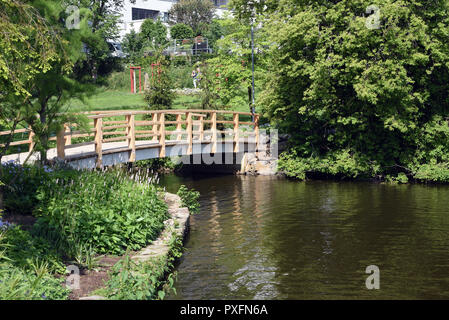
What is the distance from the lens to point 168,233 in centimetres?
1127

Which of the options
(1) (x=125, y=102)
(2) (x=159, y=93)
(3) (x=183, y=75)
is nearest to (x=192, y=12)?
(3) (x=183, y=75)

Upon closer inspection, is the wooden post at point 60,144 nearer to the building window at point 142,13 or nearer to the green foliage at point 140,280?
the green foliage at point 140,280

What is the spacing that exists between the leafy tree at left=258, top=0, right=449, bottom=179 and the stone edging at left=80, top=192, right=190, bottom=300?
9403 millimetres

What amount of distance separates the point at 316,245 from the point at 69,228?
5.39 metres

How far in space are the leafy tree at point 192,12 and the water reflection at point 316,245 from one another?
1623 inches

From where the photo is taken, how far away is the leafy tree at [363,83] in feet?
66.6

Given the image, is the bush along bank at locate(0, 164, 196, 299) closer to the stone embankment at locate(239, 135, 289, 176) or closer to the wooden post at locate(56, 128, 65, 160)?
the wooden post at locate(56, 128, 65, 160)

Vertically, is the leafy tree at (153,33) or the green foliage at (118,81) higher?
the leafy tree at (153,33)

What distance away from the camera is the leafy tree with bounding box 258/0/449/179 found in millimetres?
20297

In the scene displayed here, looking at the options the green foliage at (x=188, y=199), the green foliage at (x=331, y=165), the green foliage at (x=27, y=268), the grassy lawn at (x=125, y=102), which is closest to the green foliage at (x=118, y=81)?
the grassy lawn at (x=125, y=102)

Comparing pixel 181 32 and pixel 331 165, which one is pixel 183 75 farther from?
pixel 331 165

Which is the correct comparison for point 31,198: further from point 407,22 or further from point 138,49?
point 138,49
